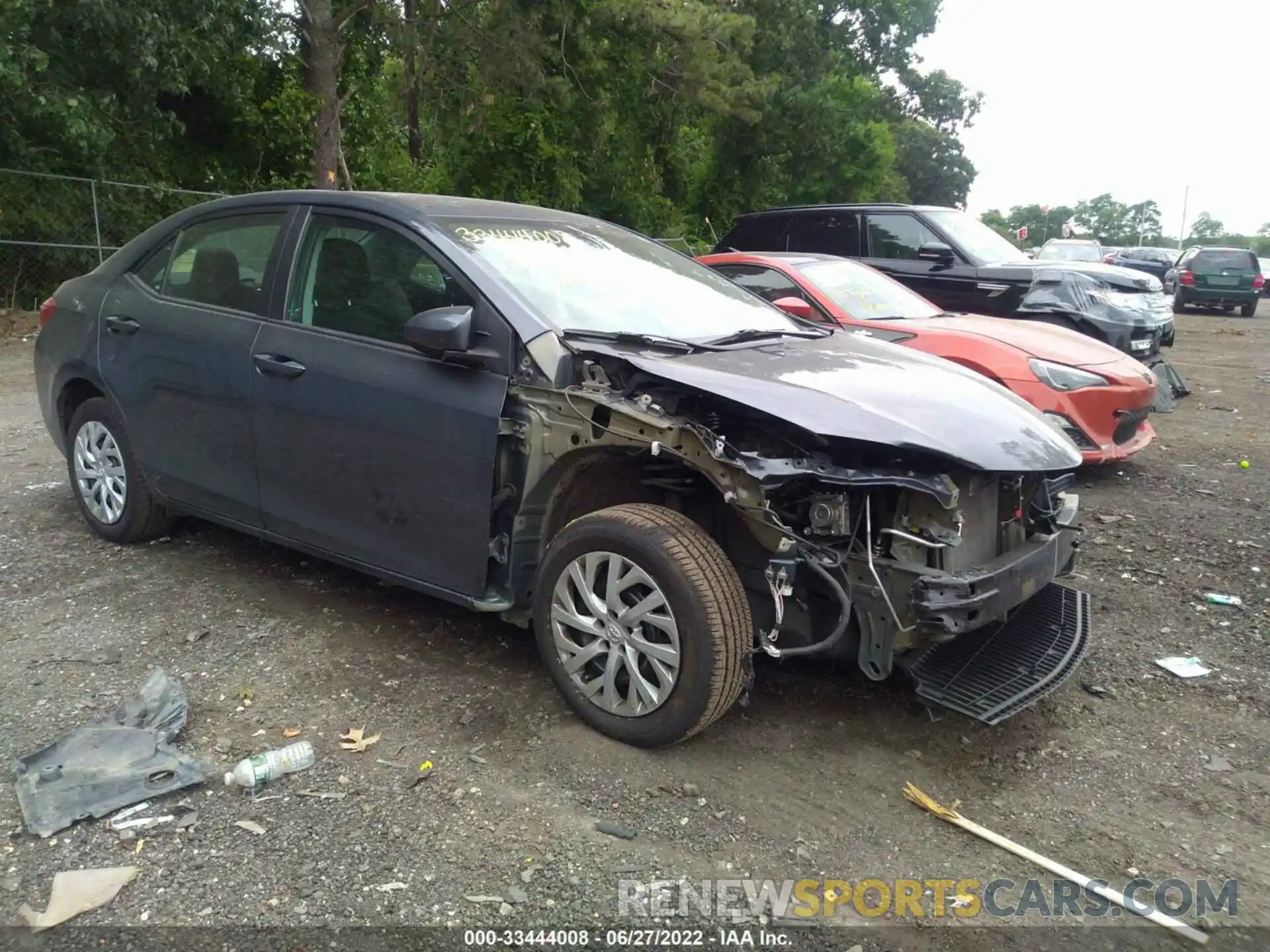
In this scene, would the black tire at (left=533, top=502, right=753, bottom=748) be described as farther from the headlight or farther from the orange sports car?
the headlight

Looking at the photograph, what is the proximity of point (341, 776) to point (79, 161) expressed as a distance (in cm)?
1315

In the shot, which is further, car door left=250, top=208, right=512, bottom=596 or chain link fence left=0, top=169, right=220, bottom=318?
chain link fence left=0, top=169, right=220, bottom=318

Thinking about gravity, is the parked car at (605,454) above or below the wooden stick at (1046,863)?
above

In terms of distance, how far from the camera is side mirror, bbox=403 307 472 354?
3.32 metres

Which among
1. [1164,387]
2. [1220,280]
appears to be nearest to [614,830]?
[1164,387]

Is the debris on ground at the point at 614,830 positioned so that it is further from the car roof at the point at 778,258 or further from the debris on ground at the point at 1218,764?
the car roof at the point at 778,258

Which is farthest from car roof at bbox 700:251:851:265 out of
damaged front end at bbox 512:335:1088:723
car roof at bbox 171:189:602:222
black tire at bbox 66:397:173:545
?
black tire at bbox 66:397:173:545

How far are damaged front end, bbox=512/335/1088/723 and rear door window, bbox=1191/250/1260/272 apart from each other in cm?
2324

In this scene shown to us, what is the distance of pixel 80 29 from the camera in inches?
452

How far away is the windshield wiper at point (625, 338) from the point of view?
3.49m

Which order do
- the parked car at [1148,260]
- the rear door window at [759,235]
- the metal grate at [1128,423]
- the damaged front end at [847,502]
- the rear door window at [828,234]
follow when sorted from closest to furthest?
the damaged front end at [847,502] < the metal grate at [1128,423] < the rear door window at [828,234] < the rear door window at [759,235] < the parked car at [1148,260]

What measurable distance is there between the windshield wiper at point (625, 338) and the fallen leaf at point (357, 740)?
1491 millimetres

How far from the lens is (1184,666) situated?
3.95 metres

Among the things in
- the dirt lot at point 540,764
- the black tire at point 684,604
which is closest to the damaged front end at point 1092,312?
the dirt lot at point 540,764
